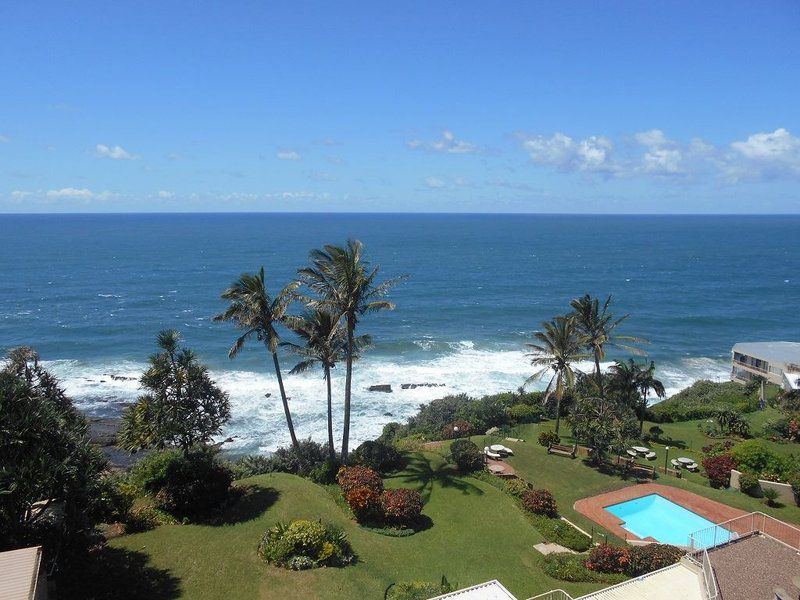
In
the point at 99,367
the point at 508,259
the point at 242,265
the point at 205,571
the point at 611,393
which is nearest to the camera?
the point at 205,571

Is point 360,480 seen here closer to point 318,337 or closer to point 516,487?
point 318,337

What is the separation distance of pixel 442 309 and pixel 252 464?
2380 inches

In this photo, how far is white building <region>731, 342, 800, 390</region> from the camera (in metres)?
46.3

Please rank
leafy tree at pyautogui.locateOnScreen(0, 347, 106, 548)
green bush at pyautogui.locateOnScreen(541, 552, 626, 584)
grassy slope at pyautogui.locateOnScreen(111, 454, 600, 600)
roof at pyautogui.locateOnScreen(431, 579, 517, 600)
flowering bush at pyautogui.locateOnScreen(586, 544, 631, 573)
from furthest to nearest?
flowering bush at pyautogui.locateOnScreen(586, 544, 631, 573)
green bush at pyautogui.locateOnScreen(541, 552, 626, 584)
grassy slope at pyautogui.locateOnScreen(111, 454, 600, 600)
leafy tree at pyautogui.locateOnScreen(0, 347, 106, 548)
roof at pyautogui.locateOnScreen(431, 579, 517, 600)

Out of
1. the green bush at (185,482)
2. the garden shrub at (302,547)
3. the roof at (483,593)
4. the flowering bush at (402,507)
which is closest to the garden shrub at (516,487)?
the flowering bush at (402,507)

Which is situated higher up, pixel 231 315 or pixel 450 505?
pixel 231 315

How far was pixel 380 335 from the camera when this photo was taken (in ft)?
237

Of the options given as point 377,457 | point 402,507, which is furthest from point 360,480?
point 377,457

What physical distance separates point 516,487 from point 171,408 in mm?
16365

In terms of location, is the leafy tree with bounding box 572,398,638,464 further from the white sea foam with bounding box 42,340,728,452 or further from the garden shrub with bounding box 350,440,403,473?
the white sea foam with bounding box 42,340,728,452

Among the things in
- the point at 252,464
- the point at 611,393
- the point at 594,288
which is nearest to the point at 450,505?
the point at 252,464

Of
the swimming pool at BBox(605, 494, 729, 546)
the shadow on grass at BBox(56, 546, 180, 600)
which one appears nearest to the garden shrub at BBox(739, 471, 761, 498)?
the swimming pool at BBox(605, 494, 729, 546)

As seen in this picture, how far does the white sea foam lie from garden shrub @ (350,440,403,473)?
11.8 metres

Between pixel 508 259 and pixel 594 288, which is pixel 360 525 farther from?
pixel 508 259
